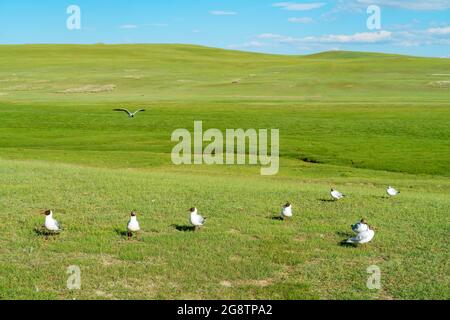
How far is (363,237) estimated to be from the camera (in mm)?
18328

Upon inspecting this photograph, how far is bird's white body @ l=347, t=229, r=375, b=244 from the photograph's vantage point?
18.2 metres

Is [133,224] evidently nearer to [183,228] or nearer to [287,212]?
[183,228]

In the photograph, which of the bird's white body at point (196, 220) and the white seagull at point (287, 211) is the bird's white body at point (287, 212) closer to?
the white seagull at point (287, 211)

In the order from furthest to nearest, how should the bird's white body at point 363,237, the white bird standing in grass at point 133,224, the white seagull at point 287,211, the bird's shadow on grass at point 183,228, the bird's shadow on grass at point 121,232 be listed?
the white seagull at point 287,211
the bird's shadow on grass at point 183,228
the bird's shadow on grass at point 121,232
the white bird standing in grass at point 133,224
the bird's white body at point 363,237

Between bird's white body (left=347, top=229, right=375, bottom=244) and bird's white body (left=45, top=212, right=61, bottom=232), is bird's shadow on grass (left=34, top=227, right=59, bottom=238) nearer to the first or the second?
bird's white body (left=45, top=212, right=61, bottom=232)

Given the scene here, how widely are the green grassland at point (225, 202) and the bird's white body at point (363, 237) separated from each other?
0.38 meters

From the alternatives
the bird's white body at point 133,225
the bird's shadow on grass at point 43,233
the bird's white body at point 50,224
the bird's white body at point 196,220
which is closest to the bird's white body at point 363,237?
the bird's white body at point 196,220

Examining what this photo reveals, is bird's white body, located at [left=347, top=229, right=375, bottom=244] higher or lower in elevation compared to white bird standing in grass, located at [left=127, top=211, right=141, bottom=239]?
lower

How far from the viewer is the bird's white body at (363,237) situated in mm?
18250

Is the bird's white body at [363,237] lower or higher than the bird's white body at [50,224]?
lower

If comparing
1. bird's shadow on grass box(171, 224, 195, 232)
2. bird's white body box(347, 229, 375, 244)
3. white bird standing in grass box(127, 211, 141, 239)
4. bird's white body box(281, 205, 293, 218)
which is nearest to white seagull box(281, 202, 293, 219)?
bird's white body box(281, 205, 293, 218)

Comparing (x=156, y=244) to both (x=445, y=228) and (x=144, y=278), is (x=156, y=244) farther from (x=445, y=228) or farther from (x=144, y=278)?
(x=445, y=228)

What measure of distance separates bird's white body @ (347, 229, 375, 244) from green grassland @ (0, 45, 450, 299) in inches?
15.0
